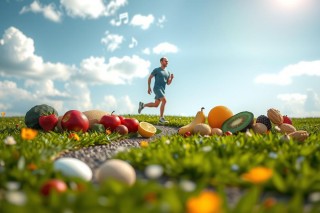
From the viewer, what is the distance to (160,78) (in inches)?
573

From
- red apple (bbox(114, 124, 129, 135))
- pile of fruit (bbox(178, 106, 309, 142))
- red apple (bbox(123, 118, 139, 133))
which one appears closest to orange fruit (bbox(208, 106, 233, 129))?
pile of fruit (bbox(178, 106, 309, 142))

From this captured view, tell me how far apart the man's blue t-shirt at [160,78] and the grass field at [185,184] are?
865 centimetres

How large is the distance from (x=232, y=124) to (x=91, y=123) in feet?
13.7

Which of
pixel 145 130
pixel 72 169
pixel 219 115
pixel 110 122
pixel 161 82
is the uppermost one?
pixel 161 82

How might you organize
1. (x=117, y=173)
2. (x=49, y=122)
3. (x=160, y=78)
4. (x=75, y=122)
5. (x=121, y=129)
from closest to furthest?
(x=117, y=173) < (x=75, y=122) < (x=121, y=129) < (x=49, y=122) < (x=160, y=78)

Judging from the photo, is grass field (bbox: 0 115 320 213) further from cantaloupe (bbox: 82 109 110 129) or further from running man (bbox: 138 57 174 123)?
running man (bbox: 138 57 174 123)

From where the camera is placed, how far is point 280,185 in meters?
3.42

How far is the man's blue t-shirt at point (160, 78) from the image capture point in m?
14.6

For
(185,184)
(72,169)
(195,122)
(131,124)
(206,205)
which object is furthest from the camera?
(195,122)

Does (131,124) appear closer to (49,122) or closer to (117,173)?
(49,122)

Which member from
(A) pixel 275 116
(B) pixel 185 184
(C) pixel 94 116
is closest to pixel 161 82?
(C) pixel 94 116

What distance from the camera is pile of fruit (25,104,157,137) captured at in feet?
30.9

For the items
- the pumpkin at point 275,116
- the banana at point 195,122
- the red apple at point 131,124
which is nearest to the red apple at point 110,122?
the red apple at point 131,124

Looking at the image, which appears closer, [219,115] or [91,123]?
[91,123]
